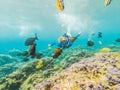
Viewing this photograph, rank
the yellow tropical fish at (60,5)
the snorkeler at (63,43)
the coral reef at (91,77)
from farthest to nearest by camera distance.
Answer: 1. the snorkeler at (63,43)
2. the yellow tropical fish at (60,5)
3. the coral reef at (91,77)

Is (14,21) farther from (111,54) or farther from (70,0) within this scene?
(111,54)

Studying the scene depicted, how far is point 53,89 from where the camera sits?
10.9 feet

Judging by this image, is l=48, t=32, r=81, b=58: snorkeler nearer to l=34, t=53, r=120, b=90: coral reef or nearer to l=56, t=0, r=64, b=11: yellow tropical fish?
l=34, t=53, r=120, b=90: coral reef

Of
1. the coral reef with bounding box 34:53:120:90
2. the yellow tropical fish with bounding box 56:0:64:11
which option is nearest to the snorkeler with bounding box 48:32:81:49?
the coral reef with bounding box 34:53:120:90

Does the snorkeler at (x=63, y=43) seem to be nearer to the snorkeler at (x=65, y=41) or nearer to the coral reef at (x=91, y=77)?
the snorkeler at (x=65, y=41)

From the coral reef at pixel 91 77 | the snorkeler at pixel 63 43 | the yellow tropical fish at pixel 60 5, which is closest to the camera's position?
the coral reef at pixel 91 77

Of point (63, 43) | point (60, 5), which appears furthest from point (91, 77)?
point (63, 43)

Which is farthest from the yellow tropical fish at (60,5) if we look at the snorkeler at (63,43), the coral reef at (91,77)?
the snorkeler at (63,43)

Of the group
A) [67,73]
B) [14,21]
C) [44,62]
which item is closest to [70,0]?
[14,21]

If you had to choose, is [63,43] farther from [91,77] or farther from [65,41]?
[91,77]

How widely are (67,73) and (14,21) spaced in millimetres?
49871

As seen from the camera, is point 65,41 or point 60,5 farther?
point 65,41

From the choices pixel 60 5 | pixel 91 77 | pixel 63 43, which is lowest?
pixel 91 77

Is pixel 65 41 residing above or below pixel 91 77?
above
